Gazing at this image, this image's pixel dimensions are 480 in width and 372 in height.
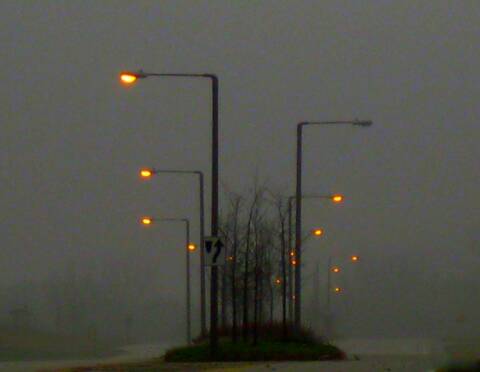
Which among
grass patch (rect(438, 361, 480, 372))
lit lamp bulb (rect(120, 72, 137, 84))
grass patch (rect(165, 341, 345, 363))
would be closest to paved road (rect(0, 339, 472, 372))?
grass patch (rect(438, 361, 480, 372))

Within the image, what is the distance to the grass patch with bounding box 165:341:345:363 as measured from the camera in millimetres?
32656

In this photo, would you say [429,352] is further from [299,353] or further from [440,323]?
[299,353]

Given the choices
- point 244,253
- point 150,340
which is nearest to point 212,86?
point 244,253

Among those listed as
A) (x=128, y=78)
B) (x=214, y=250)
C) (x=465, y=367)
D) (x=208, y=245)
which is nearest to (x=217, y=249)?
(x=214, y=250)

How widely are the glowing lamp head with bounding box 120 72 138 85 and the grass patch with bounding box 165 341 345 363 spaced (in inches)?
315

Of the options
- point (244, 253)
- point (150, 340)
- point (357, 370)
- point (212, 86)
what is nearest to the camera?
point (357, 370)

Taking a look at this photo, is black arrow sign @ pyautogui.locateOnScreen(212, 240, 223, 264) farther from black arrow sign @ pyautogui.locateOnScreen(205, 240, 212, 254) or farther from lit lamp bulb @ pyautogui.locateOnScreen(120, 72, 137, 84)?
lit lamp bulb @ pyautogui.locateOnScreen(120, 72, 137, 84)

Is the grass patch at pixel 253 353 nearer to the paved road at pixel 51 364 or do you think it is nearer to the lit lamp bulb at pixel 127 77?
the paved road at pixel 51 364

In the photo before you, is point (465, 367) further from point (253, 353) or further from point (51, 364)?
point (51, 364)

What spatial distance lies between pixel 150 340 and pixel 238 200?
31.6m

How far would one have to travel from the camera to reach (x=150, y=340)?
7438 cm

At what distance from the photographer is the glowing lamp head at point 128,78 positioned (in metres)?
27.3

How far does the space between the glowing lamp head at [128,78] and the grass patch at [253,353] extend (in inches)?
315

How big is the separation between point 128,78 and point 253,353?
9.74 meters
